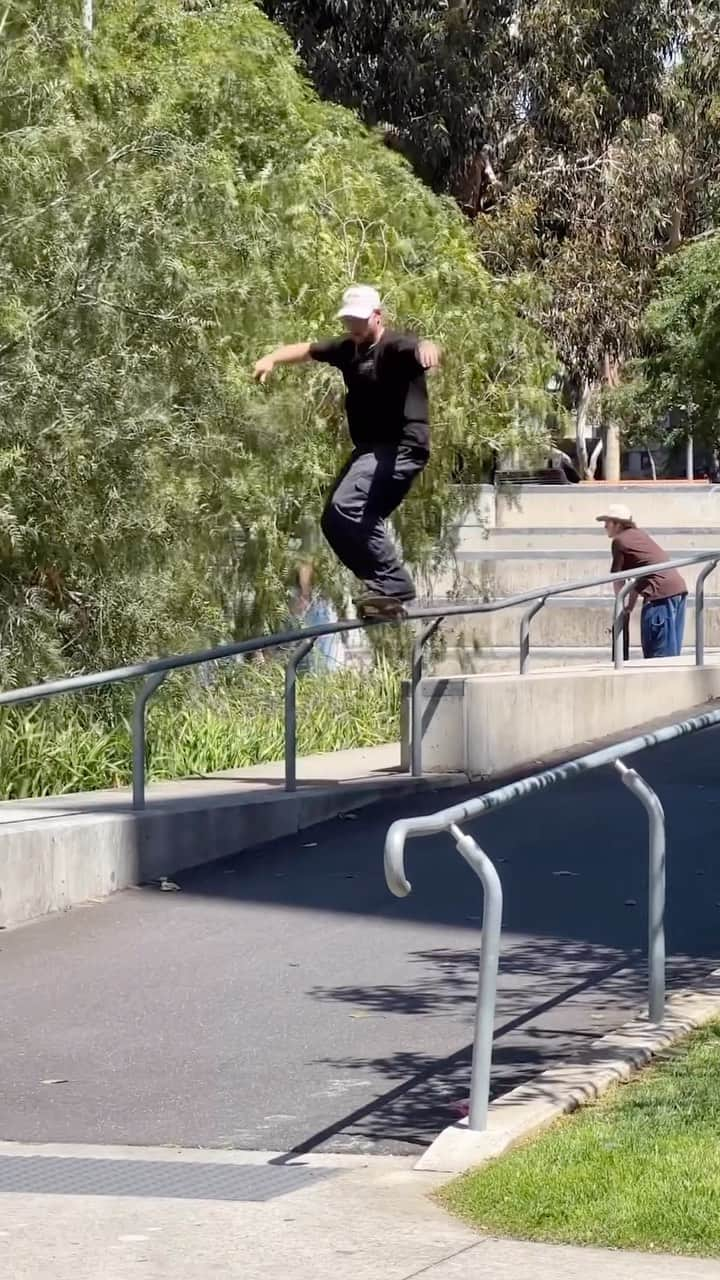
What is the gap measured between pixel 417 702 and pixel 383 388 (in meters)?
6.00

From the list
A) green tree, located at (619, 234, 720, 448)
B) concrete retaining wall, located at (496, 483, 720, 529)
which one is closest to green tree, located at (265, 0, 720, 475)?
green tree, located at (619, 234, 720, 448)

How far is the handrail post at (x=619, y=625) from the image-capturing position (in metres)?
17.8

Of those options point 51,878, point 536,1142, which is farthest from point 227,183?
point 536,1142

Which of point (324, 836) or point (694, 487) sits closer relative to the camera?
point (324, 836)

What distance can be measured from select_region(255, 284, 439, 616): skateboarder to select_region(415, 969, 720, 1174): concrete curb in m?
2.71

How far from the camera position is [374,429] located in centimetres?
961

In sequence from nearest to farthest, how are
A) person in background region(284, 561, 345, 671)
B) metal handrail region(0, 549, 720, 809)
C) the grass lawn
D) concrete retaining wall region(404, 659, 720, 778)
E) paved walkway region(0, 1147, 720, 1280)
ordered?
paved walkway region(0, 1147, 720, 1280)
the grass lawn
metal handrail region(0, 549, 720, 809)
concrete retaining wall region(404, 659, 720, 778)
person in background region(284, 561, 345, 671)

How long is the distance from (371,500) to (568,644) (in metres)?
15.7

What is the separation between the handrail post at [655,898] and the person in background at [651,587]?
444 inches

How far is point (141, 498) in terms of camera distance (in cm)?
1521

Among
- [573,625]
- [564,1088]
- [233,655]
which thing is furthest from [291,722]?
[573,625]

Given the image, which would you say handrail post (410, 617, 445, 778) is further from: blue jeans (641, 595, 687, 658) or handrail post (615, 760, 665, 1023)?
handrail post (615, 760, 665, 1023)

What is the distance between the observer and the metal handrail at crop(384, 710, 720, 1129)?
6043 mm

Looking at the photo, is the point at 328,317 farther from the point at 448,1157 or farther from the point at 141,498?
the point at 448,1157
